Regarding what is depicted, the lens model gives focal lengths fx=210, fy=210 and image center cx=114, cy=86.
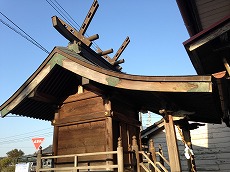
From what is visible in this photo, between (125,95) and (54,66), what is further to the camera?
(125,95)

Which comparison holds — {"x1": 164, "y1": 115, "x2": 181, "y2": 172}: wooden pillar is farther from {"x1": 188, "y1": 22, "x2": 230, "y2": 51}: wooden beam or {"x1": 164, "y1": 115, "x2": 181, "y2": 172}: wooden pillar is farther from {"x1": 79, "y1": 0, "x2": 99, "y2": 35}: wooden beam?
{"x1": 79, "y1": 0, "x2": 99, "y2": 35}: wooden beam

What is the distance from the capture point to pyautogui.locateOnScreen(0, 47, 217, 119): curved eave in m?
4.75

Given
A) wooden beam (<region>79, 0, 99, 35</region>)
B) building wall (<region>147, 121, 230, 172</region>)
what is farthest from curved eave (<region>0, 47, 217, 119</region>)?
building wall (<region>147, 121, 230, 172</region>)

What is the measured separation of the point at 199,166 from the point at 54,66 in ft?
33.0

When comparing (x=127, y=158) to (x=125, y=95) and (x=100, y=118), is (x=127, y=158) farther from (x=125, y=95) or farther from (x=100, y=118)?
(x=125, y=95)

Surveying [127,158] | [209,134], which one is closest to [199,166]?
[209,134]

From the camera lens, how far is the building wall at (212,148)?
37.6 feet

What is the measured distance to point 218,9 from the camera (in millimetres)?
5520

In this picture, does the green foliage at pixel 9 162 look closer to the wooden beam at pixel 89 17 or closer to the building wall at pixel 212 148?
the building wall at pixel 212 148

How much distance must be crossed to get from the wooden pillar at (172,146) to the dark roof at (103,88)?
45cm

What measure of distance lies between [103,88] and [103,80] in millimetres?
832

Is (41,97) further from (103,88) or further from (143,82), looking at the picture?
(143,82)

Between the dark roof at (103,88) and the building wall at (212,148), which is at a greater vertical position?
the dark roof at (103,88)

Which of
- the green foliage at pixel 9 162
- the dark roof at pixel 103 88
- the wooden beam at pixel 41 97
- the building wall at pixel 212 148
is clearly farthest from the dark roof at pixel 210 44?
the green foliage at pixel 9 162
